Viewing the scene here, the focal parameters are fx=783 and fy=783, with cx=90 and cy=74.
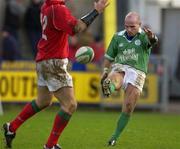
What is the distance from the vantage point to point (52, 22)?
1047 centimetres

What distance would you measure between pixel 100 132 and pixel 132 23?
266cm

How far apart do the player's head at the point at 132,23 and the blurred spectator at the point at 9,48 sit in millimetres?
8561

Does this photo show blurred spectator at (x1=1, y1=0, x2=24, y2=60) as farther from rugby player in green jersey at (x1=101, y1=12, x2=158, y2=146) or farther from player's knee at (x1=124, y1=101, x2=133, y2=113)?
player's knee at (x1=124, y1=101, x2=133, y2=113)

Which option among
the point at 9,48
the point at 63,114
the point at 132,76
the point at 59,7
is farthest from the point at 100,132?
the point at 9,48

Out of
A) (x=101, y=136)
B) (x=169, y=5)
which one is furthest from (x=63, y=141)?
(x=169, y=5)

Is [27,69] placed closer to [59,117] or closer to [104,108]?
[104,108]

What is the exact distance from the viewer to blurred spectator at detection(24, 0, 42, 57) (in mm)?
20656

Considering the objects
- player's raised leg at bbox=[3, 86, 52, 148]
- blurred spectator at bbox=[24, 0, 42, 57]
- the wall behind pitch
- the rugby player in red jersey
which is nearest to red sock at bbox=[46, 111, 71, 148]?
the rugby player in red jersey

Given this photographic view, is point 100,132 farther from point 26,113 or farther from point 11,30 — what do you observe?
point 11,30

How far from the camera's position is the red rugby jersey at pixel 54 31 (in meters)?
10.2

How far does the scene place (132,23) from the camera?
11680 mm

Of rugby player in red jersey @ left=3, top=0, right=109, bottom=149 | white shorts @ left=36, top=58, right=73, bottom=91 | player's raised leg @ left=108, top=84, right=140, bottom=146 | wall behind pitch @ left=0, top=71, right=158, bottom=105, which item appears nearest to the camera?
rugby player in red jersey @ left=3, top=0, right=109, bottom=149

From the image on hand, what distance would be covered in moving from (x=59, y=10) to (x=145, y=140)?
3.16 metres

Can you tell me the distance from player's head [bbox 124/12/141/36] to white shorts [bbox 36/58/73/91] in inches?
55.3
